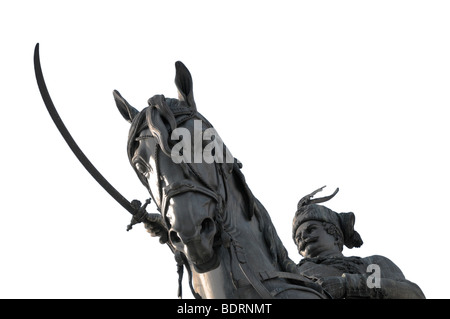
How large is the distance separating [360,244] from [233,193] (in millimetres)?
3393

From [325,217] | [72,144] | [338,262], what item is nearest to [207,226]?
[72,144]

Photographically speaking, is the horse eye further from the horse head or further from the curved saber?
the curved saber

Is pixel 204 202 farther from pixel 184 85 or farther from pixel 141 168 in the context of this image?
pixel 184 85

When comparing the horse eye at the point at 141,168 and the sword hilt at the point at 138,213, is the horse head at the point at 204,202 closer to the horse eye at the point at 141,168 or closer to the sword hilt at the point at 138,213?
the horse eye at the point at 141,168

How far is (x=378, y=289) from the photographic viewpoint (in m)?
10.3

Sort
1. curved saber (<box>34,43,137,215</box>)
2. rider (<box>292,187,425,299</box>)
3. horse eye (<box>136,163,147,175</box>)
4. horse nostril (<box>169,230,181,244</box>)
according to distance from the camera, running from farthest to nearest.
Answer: rider (<box>292,187,425,299</box>) < curved saber (<box>34,43,137,215</box>) < horse eye (<box>136,163,147,175</box>) < horse nostril (<box>169,230,181,244</box>)

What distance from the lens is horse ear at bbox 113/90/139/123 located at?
9258 mm

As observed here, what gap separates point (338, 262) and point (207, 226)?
10.1ft

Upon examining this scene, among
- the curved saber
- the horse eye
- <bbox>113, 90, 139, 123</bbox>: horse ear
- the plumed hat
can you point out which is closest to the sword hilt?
the curved saber

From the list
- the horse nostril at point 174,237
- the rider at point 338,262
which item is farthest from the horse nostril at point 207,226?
the rider at point 338,262

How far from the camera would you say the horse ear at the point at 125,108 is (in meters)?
9.26

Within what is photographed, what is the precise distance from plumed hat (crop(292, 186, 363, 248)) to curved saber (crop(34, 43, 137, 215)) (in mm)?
2970

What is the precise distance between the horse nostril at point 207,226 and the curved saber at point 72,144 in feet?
3.03

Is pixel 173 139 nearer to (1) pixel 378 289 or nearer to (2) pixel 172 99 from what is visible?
(2) pixel 172 99
